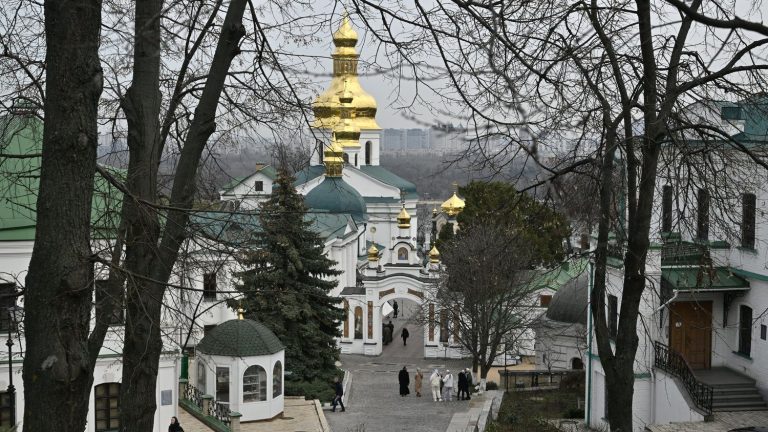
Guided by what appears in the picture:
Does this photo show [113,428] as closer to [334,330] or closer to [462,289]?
[334,330]

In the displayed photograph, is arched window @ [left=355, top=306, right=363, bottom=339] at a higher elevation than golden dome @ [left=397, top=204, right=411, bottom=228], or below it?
below

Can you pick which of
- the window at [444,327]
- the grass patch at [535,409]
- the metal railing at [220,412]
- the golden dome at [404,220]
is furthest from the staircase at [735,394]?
the golden dome at [404,220]

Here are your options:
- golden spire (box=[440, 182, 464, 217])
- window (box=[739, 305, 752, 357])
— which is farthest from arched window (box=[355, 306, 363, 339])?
window (box=[739, 305, 752, 357])

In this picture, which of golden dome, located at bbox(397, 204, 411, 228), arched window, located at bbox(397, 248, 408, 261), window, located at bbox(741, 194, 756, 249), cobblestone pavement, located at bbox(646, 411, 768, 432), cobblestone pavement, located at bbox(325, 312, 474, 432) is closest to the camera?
cobblestone pavement, located at bbox(646, 411, 768, 432)

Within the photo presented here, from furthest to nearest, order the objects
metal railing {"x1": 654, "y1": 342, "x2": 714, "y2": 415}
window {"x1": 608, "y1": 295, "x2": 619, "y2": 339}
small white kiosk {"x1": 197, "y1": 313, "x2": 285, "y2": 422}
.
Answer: small white kiosk {"x1": 197, "y1": 313, "x2": 285, "y2": 422} < window {"x1": 608, "y1": 295, "x2": 619, "y2": 339} < metal railing {"x1": 654, "y1": 342, "x2": 714, "y2": 415}

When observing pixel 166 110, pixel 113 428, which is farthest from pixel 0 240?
pixel 166 110

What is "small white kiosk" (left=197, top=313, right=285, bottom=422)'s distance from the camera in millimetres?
23516

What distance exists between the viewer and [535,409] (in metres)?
23.0

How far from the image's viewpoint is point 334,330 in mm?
30094

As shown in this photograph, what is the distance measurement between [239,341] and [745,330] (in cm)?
1144

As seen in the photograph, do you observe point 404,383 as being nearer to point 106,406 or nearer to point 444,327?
point 444,327

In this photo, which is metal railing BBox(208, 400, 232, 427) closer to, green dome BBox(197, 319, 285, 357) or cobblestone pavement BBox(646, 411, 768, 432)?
green dome BBox(197, 319, 285, 357)

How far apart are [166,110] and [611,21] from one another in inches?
143

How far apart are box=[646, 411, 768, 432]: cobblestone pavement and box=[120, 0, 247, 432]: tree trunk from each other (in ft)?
37.8
